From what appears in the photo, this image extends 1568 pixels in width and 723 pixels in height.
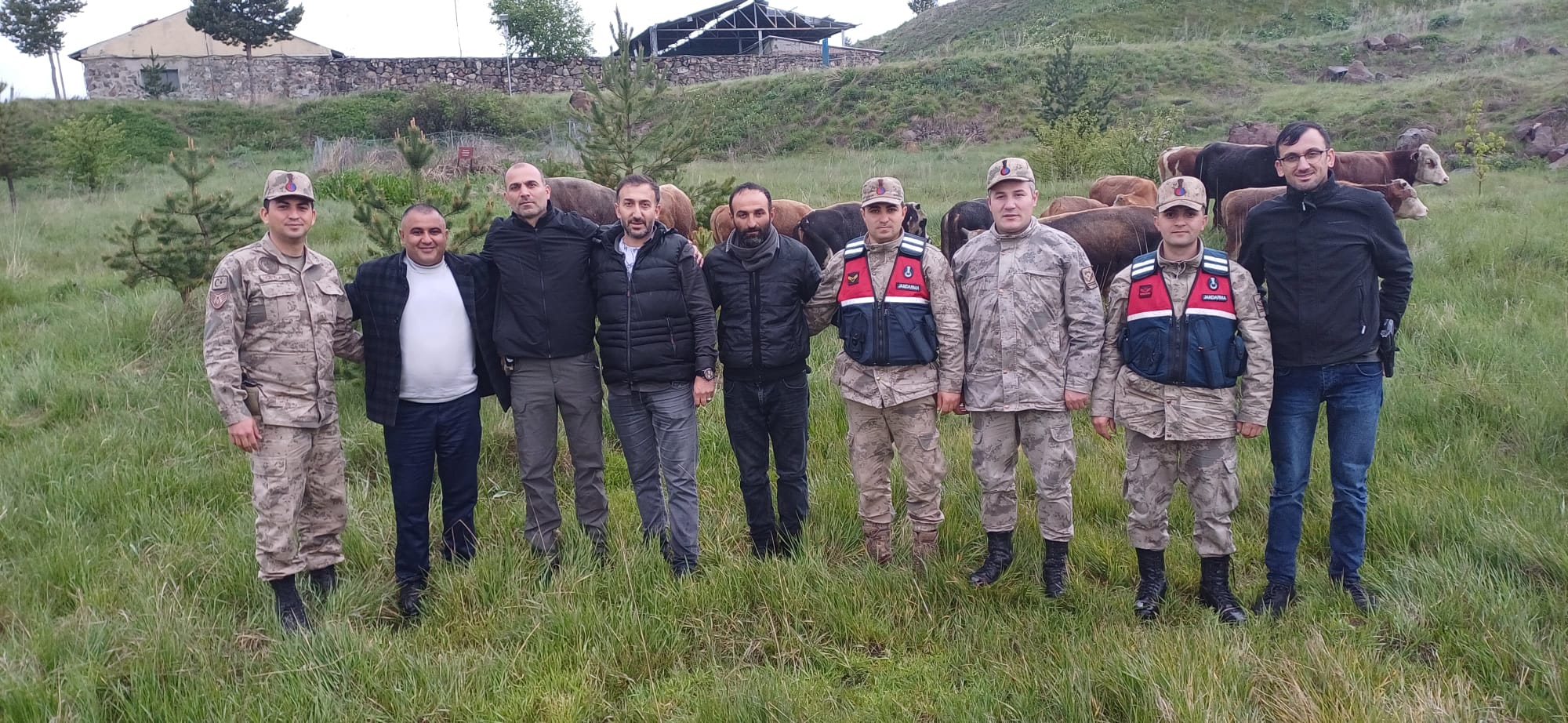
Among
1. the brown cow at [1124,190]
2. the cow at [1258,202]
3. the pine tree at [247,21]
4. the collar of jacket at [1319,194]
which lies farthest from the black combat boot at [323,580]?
the pine tree at [247,21]

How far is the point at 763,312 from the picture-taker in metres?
4.82

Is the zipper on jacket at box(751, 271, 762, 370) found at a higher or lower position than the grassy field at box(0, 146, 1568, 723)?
higher

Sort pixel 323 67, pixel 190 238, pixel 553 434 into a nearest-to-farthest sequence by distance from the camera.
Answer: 1. pixel 553 434
2. pixel 190 238
3. pixel 323 67

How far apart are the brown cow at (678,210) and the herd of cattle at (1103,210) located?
0.04 ft

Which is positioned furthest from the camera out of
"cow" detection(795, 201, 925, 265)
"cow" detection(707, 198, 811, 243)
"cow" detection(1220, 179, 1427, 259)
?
"cow" detection(1220, 179, 1427, 259)

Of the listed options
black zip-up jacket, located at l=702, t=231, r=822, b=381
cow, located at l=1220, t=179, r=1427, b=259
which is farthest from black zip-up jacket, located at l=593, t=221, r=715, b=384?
cow, located at l=1220, t=179, r=1427, b=259

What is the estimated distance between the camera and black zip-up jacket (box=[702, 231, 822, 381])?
481cm

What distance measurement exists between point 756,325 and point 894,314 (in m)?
0.73

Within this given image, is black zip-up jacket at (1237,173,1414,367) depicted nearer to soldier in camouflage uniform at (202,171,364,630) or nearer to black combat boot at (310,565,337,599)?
soldier in camouflage uniform at (202,171,364,630)

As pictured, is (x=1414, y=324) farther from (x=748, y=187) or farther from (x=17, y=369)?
(x=17, y=369)

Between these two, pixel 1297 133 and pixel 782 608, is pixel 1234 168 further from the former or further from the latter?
pixel 782 608

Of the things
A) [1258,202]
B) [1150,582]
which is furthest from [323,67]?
[1150,582]

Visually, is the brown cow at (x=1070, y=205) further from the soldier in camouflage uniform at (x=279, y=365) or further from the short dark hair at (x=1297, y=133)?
the soldier in camouflage uniform at (x=279, y=365)

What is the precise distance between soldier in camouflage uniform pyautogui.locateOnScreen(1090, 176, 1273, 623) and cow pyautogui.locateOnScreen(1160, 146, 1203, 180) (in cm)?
1247
